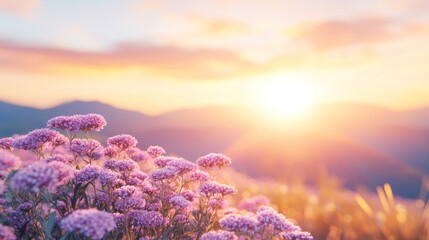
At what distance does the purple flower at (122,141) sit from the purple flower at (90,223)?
3009 millimetres

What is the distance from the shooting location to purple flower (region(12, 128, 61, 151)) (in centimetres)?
683

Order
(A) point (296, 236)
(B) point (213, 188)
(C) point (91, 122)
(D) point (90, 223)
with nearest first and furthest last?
(D) point (90, 223)
(A) point (296, 236)
(B) point (213, 188)
(C) point (91, 122)

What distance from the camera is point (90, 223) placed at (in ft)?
15.1

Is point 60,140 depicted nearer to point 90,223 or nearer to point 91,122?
point 91,122

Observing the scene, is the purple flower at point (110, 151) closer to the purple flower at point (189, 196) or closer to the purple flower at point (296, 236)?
the purple flower at point (189, 196)

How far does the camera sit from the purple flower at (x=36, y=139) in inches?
269

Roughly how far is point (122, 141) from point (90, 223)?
320 cm

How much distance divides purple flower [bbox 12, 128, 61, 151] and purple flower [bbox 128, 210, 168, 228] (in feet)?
5.29

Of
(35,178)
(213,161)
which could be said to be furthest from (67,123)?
(35,178)

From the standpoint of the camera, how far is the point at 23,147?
273 inches

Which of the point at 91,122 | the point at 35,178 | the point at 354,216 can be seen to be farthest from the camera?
the point at 354,216

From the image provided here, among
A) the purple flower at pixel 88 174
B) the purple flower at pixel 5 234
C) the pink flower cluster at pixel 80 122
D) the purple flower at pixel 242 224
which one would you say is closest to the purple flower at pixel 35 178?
the purple flower at pixel 5 234

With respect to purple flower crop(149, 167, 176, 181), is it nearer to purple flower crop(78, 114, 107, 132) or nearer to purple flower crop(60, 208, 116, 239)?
purple flower crop(78, 114, 107, 132)

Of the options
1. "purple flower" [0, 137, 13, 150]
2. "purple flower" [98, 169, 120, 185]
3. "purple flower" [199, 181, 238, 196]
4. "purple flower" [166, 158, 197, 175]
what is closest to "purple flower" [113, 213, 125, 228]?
"purple flower" [98, 169, 120, 185]
